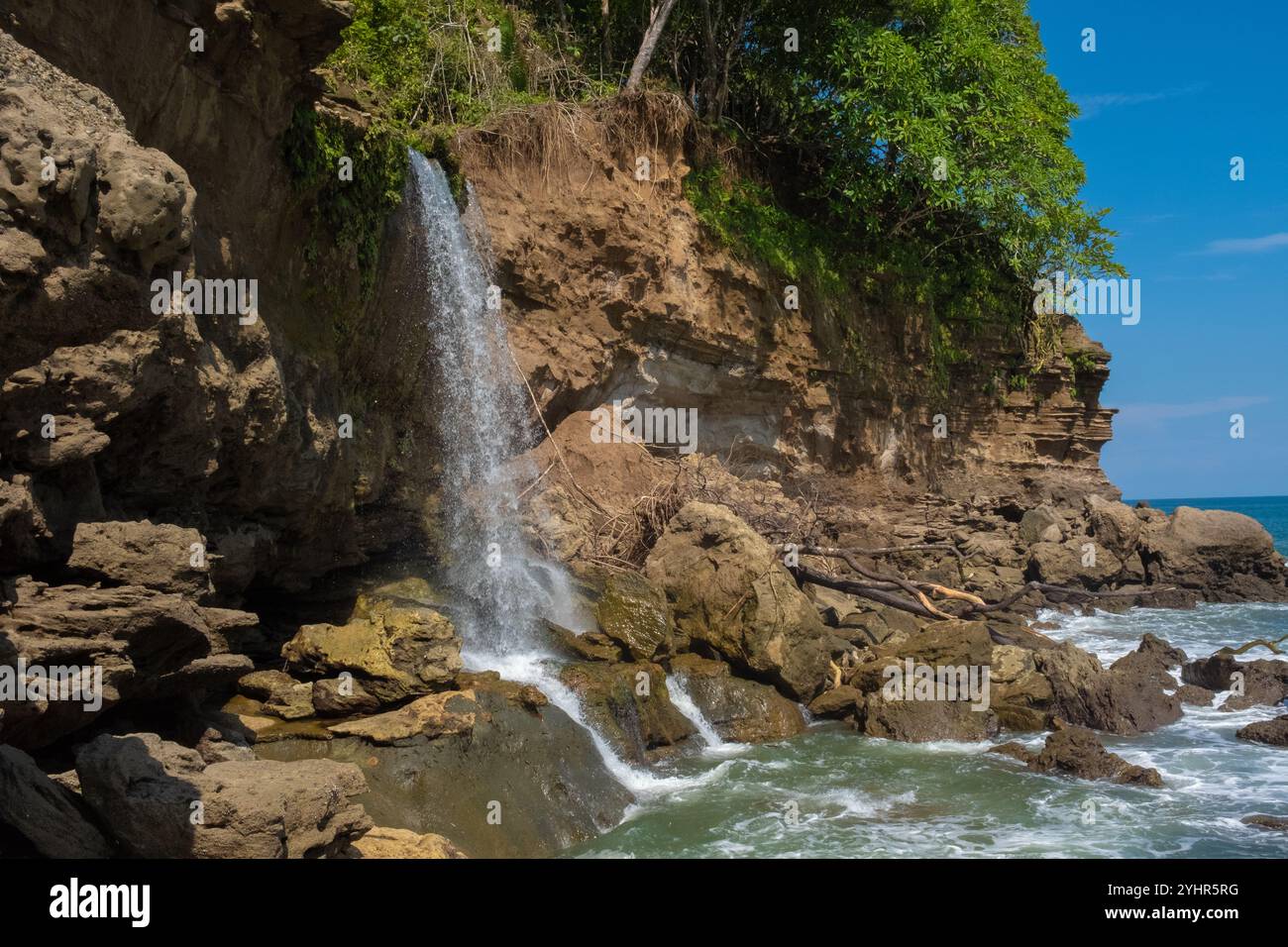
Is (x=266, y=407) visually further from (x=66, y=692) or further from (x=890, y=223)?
(x=890, y=223)

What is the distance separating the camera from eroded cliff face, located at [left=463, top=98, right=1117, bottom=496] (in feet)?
53.1

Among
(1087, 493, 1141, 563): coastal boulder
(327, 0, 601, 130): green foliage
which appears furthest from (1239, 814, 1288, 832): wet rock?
(1087, 493, 1141, 563): coastal boulder

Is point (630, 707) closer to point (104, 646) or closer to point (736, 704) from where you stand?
point (736, 704)

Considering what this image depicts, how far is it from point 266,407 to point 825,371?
552 inches

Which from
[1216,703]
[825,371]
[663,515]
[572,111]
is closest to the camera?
[1216,703]

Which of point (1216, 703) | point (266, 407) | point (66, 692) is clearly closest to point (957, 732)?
point (1216, 703)

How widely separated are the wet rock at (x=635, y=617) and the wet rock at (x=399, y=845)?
4.92 metres

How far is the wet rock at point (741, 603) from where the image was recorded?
12.5 meters

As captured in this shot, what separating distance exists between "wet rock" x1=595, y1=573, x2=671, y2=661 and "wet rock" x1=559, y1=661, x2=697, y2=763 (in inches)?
18.5

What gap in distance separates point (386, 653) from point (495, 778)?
1.43 m

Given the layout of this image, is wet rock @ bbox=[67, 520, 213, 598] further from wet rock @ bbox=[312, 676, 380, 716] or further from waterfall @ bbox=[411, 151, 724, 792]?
waterfall @ bbox=[411, 151, 724, 792]

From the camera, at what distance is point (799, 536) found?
686 inches

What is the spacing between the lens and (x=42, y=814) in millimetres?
4984

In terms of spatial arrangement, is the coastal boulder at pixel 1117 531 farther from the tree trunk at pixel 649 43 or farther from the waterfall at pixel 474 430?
the waterfall at pixel 474 430
